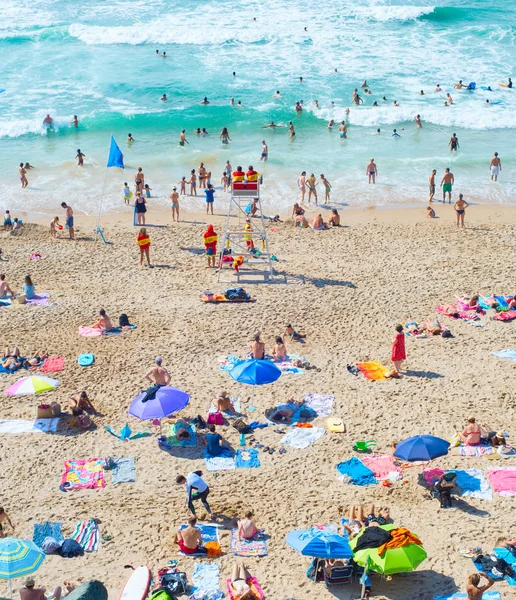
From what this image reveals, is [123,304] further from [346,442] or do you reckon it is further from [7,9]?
[7,9]

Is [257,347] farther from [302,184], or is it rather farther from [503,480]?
[302,184]

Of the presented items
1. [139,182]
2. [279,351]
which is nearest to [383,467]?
[279,351]

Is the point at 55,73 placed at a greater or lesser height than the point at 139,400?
greater

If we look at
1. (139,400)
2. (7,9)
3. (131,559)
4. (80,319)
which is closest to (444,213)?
(80,319)

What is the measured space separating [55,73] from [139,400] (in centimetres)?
3131

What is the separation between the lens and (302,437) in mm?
14336

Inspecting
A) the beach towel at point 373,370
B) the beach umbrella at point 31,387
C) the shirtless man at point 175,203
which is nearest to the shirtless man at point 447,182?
the shirtless man at point 175,203

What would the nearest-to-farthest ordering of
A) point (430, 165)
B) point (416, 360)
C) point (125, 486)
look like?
point (125, 486), point (416, 360), point (430, 165)

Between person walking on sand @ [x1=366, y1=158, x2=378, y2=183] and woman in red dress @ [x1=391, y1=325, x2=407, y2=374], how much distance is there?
13.1m

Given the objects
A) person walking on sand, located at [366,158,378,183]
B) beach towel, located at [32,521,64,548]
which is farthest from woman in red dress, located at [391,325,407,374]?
person walking on sand, located at [366,158,378,183]

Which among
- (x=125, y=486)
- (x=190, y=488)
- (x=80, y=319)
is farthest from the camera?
(x=80, y=319)

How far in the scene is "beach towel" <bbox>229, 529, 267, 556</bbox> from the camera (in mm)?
11508

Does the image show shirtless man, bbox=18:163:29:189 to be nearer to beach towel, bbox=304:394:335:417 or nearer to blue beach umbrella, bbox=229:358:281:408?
blue beach umbrella, bbox=229:358:281:408

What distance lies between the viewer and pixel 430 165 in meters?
30.1
